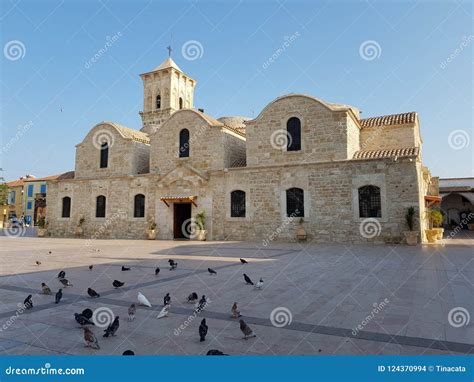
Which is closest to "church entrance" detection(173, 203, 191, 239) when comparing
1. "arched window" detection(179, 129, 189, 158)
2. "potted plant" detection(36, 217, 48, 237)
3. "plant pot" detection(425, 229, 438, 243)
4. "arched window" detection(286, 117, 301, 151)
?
"arched window" detection(179, 129, 189, 158)

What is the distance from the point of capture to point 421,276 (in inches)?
277

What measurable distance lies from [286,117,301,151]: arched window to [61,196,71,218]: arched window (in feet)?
51.8

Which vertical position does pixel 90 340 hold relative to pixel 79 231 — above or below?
below

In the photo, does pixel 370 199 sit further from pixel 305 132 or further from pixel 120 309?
pixel 120 309

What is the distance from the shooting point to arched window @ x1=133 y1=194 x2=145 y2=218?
2006 cm

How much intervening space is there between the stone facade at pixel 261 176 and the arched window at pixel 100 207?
0.24 metres

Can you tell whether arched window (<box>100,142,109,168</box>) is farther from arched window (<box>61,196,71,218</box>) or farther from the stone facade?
arched window (<box>61,196,71,218</box>)

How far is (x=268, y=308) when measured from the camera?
15.5ft

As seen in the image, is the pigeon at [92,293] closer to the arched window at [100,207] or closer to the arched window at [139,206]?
the arched window at [139,206]

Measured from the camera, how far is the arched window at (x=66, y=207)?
74.9 feet

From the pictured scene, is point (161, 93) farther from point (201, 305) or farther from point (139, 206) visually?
point (201, 305)

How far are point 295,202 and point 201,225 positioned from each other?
5.12 meters

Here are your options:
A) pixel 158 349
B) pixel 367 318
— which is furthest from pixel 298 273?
pixel 158 349

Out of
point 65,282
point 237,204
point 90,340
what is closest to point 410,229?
point 237,204
